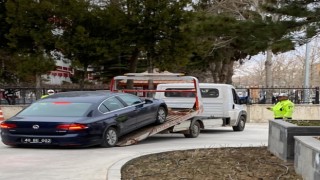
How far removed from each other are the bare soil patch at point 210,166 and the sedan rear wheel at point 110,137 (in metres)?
2.27

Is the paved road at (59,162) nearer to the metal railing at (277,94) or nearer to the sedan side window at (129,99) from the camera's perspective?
the sedan side window at (129,99)

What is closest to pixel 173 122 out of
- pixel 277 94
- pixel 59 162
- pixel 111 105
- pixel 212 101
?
pixel 111 105

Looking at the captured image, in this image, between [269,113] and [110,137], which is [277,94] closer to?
[269,113]

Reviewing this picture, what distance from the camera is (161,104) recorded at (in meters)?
14.9

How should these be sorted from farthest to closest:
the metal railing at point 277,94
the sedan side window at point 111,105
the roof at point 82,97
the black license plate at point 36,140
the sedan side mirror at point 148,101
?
the metal railing at point 277,94, the sedan side mirror at point 148,101, the roof at point 82,97, the sedan side window at point 111,105, the black license plate at point 36,140

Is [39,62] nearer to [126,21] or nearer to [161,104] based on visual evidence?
[126,21]

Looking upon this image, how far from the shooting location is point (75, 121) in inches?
469

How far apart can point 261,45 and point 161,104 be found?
5573 mm

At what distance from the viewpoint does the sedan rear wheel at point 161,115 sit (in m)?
14.6

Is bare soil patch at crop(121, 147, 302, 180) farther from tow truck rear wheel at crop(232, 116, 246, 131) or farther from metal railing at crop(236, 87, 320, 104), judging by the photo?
metal railing at crop(236, 87, 320, 104)

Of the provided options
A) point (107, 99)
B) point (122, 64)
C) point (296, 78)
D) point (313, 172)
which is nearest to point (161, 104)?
point (107, 99)

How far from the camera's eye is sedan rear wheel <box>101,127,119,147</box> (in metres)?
12.4

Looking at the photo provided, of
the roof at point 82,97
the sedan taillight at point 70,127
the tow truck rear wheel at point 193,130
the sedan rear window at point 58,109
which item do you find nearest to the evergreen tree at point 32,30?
the tow truck rear wheel at point 193,130

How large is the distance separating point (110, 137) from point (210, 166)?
14.4 feet
